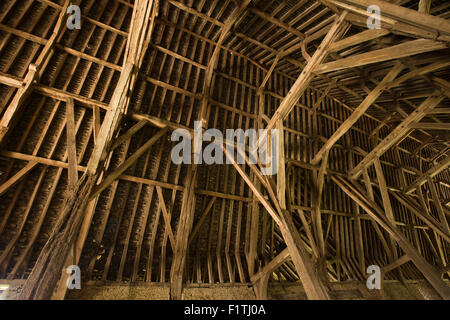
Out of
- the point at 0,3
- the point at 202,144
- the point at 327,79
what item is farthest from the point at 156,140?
the point at 327,79

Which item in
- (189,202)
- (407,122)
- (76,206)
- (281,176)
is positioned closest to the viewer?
(76,206)

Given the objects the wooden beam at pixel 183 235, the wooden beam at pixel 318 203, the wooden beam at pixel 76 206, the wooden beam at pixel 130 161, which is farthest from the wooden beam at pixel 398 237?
the wooden beam at pixel 76 206

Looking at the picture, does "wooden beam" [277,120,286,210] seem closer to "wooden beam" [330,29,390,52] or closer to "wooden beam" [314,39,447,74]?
"wooden beam" [314,39,447,74]

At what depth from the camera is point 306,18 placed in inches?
215

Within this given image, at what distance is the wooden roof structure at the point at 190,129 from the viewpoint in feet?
12.0

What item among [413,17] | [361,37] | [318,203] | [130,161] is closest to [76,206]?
[130,161]

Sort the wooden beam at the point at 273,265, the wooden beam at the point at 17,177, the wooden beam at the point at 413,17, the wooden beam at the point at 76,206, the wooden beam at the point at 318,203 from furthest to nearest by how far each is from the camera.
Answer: the wooden beam at the point at 318,203
the wooden beam at the point at 273,265
the wooden beam at the point at 17,177
the wooden beam at the point at 413,17
the wooden beam at the point at 76,206

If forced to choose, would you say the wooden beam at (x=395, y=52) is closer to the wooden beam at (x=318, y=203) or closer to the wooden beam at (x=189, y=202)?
the wooden beam at (x=189, y=202)

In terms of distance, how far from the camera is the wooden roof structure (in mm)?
3670

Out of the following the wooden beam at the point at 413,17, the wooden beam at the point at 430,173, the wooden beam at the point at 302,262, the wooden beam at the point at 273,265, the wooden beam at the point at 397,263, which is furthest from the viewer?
the wooden beam at the point at 430,173

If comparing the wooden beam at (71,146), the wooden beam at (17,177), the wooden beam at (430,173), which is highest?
the wooden beam at (430,173)

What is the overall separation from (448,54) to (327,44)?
320cm

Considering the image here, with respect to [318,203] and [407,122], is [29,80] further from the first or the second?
[407,122]

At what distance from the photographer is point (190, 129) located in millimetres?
5504
